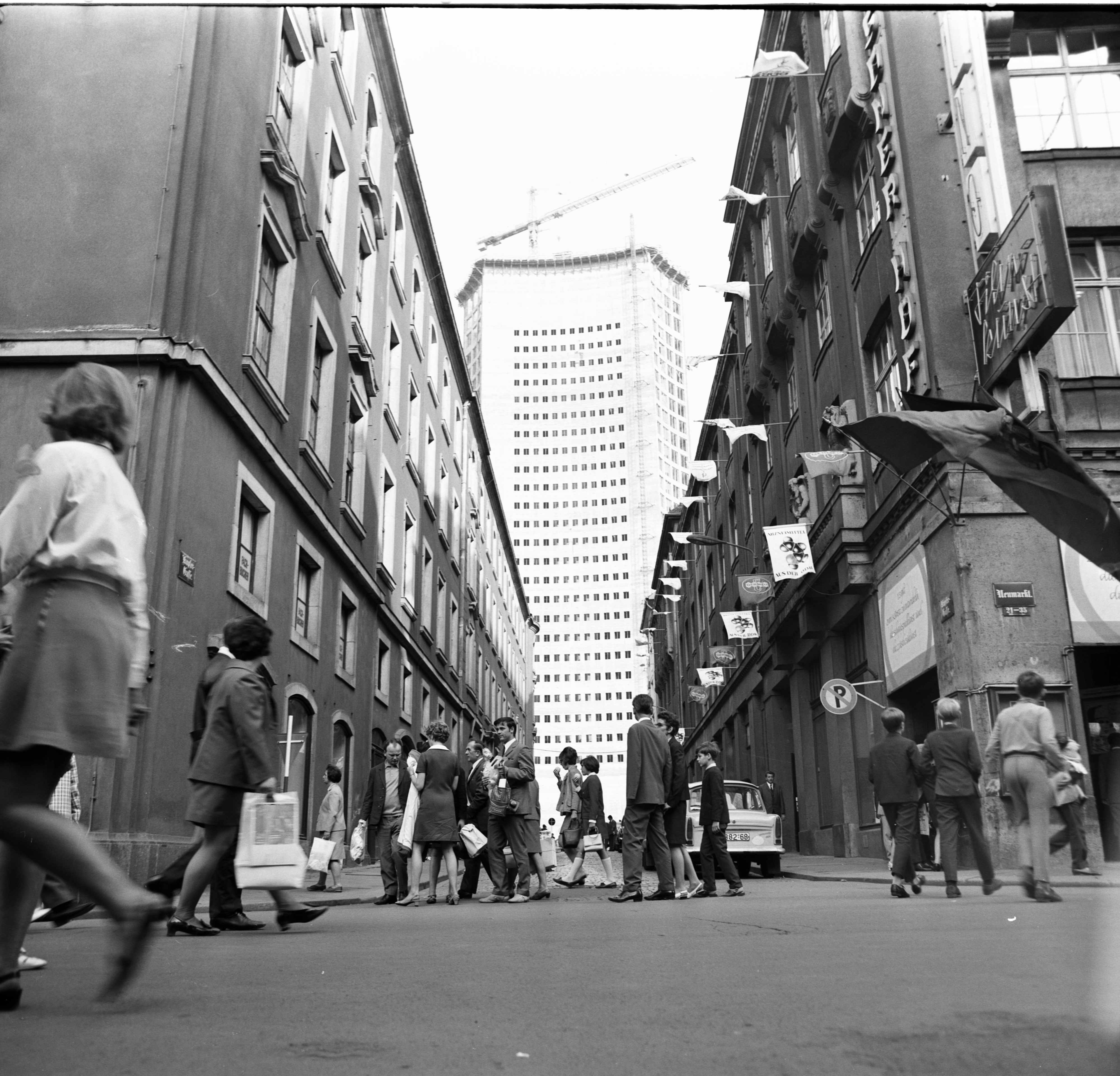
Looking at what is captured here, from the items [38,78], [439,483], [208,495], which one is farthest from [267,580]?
[439,483]

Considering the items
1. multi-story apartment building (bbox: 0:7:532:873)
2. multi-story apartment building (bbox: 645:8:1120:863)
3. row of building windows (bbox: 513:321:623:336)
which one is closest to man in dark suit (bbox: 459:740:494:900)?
multi-story apartment building (bbox: 0:7:532:873)

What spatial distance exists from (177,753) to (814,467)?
1265 centimetres

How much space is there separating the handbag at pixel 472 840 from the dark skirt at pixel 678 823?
1950 mm

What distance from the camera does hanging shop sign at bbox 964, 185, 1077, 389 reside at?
1404 cm

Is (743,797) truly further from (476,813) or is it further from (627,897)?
(627,897)

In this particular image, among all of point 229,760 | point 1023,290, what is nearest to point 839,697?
point 1023,290

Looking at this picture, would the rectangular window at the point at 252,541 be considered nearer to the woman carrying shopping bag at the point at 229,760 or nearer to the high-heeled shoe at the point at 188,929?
the high-heeled shoe at the point at 188,929

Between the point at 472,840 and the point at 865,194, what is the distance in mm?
14551

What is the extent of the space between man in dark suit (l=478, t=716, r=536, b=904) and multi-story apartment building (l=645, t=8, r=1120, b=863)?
20.3ft

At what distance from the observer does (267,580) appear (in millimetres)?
17047

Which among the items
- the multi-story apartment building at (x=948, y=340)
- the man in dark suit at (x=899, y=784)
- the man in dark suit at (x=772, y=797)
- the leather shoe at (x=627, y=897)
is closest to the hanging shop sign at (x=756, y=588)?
the multi-story apartment building at (x=948, y=340)

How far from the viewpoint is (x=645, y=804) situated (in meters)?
11.2

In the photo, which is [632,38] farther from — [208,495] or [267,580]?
[267,580]

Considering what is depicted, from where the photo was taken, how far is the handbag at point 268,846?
23.1ft
